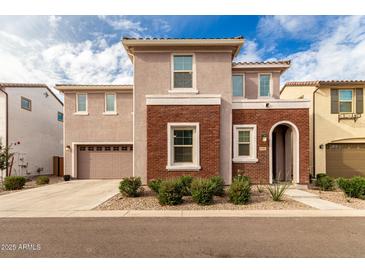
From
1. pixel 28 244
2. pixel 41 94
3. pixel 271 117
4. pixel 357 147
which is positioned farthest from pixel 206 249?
pixel 41 94

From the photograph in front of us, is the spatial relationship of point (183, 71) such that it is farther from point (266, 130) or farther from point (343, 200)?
point (343, 200)

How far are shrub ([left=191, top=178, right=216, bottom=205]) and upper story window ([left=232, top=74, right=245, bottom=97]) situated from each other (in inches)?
246

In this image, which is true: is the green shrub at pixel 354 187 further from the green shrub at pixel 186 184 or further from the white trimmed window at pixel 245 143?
the green shrub at pixel 186 184

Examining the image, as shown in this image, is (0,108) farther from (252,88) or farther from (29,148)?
(252,88)

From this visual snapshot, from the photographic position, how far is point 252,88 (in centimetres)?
1098

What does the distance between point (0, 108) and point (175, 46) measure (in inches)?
528

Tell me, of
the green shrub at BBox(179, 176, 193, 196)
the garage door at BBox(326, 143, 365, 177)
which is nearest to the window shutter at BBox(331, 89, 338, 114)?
the garage door at BBox(326, 143, 365, 177)

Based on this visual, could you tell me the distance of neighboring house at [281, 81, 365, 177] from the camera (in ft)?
39.7

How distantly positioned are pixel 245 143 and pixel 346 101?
8466 mm

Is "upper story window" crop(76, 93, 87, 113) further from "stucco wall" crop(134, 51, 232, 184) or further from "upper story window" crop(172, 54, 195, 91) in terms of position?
"upper story window" crop(172, 54, 195, 91)

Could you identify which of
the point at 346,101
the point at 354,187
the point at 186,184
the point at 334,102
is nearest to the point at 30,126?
the point at 186,184

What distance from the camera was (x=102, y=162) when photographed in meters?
13.1

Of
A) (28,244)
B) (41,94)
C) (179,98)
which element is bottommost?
(28,244)

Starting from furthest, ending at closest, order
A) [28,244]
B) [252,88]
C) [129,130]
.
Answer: [129,130], [252,88], [28,244]
